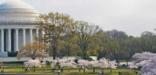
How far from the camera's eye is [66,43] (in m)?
119

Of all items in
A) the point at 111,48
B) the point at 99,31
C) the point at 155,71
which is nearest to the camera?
the point at 155,71

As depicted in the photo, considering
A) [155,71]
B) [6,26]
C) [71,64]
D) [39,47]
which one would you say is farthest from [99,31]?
[155,71]

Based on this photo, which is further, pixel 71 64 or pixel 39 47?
pixel 39 47

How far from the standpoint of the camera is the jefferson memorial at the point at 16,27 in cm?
14212

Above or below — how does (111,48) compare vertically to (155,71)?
below

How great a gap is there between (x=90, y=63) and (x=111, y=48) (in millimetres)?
49007

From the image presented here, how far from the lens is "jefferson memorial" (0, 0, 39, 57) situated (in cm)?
14212

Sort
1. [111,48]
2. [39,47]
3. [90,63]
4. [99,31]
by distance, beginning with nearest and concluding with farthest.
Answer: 1. [90,63]
2. [39,47]
3. [99,31]
4. [111,48]

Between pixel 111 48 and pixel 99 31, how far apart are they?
10962 millimetres

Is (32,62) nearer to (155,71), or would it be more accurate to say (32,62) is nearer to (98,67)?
(98,67)

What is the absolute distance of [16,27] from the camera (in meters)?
143

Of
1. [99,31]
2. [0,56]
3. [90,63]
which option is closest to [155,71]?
[90,63]

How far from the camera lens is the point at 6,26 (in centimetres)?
14338

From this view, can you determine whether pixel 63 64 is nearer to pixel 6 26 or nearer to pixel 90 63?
pixel 90 63
